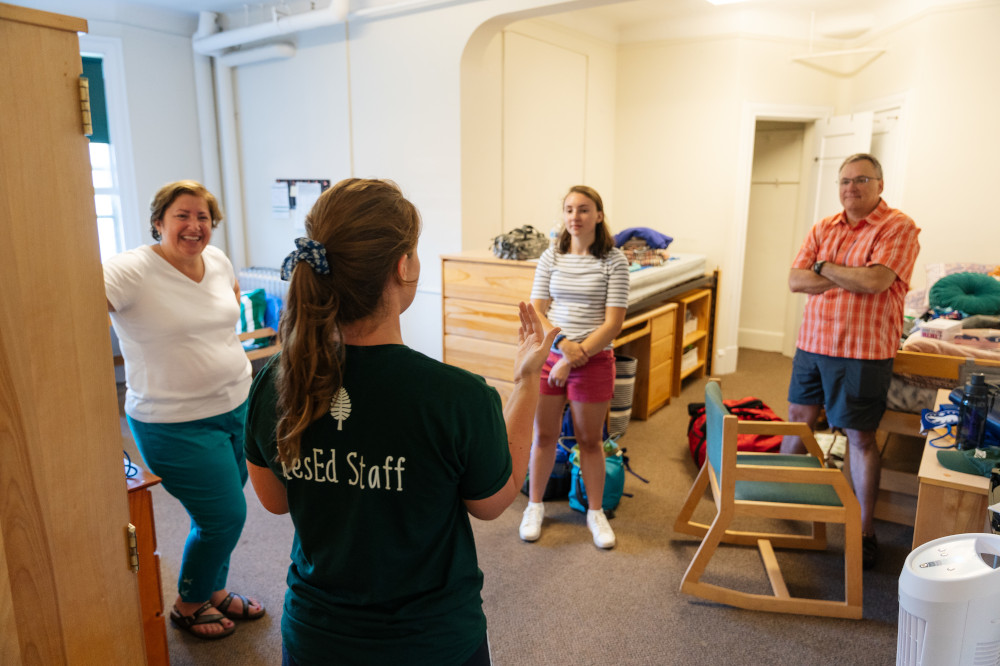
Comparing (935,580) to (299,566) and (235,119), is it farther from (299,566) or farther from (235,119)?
(235,119)

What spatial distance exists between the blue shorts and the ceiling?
3.13 metres

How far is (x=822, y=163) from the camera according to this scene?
17.1 feet

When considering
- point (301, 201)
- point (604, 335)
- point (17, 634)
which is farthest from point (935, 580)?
point (301, 201)

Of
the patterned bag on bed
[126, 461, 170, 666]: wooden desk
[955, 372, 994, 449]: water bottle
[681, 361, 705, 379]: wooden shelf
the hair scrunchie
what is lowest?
[681, 361, 705, 379]: wooden shelf

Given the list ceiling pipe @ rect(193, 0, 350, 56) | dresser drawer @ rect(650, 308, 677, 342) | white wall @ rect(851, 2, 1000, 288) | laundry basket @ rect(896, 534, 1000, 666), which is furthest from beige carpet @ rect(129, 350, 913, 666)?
ceiling pipe @ rect(193, 0, 350, 56)


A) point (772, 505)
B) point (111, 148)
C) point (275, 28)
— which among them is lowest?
point (772, 505)

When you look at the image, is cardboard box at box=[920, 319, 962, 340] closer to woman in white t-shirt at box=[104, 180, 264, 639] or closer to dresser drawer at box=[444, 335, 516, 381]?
dresser drawer at box=[444, 335, 516, 381]

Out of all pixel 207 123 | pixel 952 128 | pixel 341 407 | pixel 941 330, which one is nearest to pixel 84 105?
pixel 341 407

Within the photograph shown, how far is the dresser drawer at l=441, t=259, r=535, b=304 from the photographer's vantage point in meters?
3.43

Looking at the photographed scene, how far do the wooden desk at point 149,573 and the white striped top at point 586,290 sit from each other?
1.57m

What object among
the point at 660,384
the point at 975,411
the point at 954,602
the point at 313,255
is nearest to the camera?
the point at 313,255

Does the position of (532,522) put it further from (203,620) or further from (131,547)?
(131,547)

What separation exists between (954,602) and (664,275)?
125 inches

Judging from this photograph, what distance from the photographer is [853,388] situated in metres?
2.63
